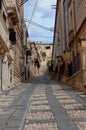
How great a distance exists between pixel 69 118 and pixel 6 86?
12.5 metres

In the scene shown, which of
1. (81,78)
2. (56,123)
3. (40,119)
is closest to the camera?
(56,123)

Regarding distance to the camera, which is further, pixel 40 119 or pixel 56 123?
pixel 40 119

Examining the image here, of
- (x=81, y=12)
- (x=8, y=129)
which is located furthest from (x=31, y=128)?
(x=81, y=12)

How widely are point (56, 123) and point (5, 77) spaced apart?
1331 centimetres

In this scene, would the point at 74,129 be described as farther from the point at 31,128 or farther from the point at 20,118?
the point at 20,118

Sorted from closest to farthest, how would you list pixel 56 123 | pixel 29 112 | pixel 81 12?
pixel 56 123
pixel 29 112
pixel 81 12

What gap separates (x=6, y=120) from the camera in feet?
23.0

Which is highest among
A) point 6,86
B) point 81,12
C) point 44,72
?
point 81,12

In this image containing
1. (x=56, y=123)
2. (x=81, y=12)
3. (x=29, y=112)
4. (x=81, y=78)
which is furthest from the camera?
(x=81, y=12)

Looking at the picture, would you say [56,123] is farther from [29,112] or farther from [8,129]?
[29,112]

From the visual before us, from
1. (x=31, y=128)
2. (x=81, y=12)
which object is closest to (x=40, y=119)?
(x=31, y=128)

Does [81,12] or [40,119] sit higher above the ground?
[81,12]

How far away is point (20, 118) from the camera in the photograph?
7211mm

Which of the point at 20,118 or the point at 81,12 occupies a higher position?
the point at 81,12
